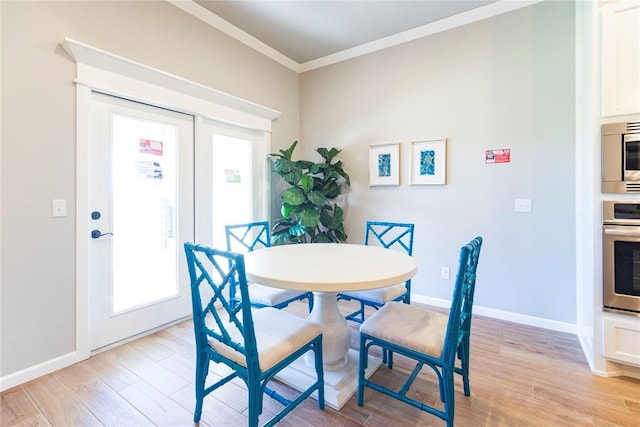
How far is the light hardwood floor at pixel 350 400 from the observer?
1.56 metres

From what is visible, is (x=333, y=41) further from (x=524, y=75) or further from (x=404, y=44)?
(x=524, y=75)

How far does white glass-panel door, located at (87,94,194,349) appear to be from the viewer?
7.30ft

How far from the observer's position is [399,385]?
1.85 meters

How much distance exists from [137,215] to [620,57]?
361cm

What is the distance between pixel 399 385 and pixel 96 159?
2.64 meters

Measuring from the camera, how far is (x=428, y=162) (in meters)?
3.13

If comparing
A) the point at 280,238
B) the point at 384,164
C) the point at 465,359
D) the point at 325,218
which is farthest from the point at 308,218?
the point at 465,359

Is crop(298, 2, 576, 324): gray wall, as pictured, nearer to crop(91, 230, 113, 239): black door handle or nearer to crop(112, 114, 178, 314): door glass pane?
crop(112, 114, 178, 314): door glass pane

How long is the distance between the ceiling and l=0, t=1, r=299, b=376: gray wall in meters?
0.97

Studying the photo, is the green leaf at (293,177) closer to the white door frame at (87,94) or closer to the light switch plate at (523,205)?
the white door frame at (87,94)

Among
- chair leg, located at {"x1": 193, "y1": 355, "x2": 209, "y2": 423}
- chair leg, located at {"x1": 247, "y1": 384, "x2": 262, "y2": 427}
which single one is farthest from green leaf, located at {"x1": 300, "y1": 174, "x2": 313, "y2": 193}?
chair leg, located at {"x1": 247, "y1": 384, "x2": 262, "y2": 427}

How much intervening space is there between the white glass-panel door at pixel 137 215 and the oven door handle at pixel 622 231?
3.22m

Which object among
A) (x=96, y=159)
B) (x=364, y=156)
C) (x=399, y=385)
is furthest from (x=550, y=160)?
(x=96, y=159)

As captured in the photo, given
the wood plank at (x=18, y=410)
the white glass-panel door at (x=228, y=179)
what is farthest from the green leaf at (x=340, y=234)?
the wood plank at (x=18, y=410)
